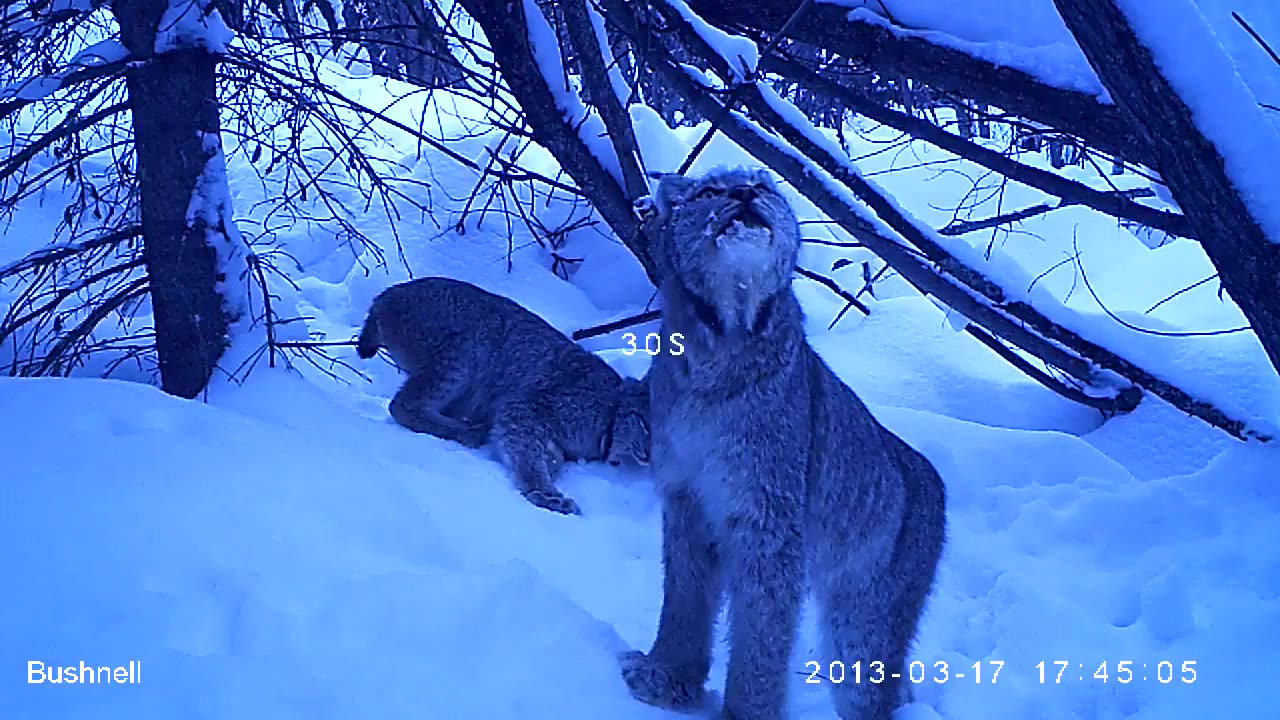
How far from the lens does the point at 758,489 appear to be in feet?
10.7

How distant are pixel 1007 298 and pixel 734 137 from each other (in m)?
1.23

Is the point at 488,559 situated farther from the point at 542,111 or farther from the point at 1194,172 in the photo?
the point at 542,111

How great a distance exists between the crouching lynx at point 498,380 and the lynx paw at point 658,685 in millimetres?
2288

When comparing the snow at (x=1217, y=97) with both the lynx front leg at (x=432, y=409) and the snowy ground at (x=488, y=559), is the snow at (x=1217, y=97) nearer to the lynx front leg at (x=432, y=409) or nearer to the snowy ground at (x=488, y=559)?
the snowy ground at (x=488, y=559)

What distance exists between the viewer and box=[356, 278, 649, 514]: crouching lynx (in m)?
5.93

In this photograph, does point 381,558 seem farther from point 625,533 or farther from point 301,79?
point 301,79

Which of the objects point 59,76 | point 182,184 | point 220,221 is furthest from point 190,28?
point 220,221

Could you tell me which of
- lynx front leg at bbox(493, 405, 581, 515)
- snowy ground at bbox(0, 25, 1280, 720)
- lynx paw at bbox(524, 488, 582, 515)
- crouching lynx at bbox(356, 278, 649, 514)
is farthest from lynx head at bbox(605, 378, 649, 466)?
lynx paw at bbox(524, 488, 582, 515)

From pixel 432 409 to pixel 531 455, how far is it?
782 millimetres

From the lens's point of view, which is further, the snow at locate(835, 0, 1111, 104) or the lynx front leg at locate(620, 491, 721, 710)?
the snow at locate(835, 0, 1111, 104)

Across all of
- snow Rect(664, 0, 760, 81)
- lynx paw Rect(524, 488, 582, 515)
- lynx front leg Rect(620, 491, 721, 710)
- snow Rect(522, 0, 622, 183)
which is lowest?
lynx front leg Rect(620, 491, 721, 710)

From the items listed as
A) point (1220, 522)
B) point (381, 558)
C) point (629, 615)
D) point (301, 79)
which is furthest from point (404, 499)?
point (1220, 522)

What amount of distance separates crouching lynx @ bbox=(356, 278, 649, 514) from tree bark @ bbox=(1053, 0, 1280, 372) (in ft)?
12.7

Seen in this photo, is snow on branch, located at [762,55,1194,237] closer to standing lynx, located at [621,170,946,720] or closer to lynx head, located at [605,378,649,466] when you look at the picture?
standing lynx, located at [621,170,946,720]
